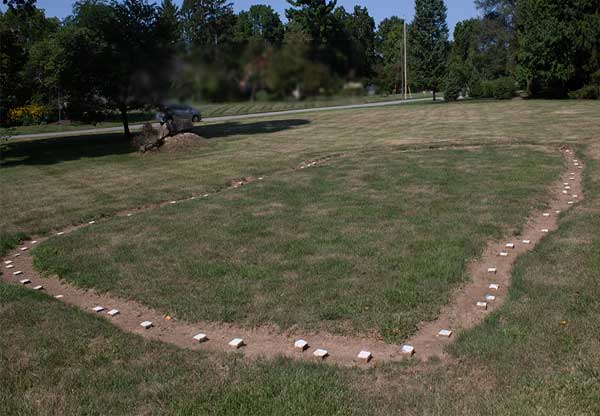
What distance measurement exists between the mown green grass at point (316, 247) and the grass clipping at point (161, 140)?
9.22 meters

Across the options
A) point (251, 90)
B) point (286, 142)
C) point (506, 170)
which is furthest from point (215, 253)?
point (286, 142)

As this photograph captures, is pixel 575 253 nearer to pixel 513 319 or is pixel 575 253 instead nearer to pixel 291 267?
pixel 513 319

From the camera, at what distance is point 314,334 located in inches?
216

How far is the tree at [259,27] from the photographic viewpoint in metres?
2.15

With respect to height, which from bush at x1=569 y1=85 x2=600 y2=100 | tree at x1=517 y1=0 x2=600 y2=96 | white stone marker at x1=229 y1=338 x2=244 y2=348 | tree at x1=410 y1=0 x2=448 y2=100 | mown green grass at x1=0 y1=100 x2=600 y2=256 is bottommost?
white stone marker at x1=229 y1=338 x2=244 y2=348

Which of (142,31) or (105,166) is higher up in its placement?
(142,31)

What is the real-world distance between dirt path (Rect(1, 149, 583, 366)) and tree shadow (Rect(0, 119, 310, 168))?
15.2 m

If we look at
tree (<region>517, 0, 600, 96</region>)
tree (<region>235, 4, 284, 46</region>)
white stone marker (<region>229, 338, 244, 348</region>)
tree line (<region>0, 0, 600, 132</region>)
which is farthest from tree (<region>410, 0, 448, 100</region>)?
tree (<region>517, 0, 600, 96</region>)

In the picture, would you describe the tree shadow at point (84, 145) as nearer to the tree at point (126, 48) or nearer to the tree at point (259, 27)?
the tree at point (126, 48)

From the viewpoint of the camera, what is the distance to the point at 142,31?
9.09ft

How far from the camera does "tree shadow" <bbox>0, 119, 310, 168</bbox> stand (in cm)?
2205

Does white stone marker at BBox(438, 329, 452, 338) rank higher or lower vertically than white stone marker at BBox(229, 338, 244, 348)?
lower

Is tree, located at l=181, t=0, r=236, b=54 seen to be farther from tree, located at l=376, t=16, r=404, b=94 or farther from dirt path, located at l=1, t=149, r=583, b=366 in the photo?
dirt path, located at l=1, t=149, r=583, b=366

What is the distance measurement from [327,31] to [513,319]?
14.6ft
